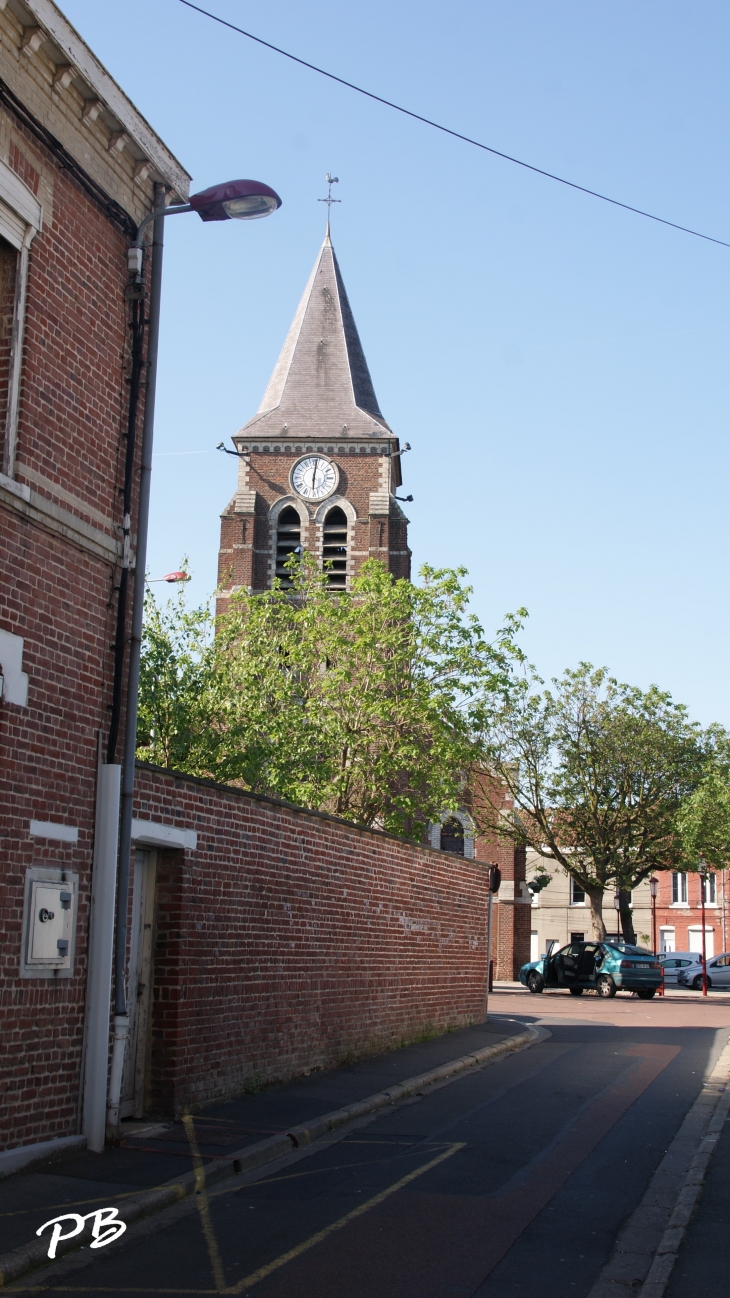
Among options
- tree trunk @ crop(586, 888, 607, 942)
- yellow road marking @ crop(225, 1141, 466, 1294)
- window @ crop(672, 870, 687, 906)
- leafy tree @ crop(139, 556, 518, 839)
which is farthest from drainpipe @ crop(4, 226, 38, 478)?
window @ crop(672, 870, 687, 906)

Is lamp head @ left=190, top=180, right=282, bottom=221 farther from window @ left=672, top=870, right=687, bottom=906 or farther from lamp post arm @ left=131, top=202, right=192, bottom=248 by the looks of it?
window @ left=672, top=870, right=687, bottom=906

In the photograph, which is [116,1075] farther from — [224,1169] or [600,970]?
[600,970]

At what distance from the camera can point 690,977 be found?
4500cm

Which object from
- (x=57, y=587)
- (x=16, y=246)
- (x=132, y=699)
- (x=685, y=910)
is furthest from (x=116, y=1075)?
(x=685, y=910)

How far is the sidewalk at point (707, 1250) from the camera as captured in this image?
6.04 meters

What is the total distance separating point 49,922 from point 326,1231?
2.94 m

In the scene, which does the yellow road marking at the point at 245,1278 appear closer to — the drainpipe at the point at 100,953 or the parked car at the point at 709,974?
the drainpipe at the point at 100,953

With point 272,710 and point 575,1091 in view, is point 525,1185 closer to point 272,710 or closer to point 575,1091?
point 575,1091

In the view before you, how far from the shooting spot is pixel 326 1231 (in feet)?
22.7

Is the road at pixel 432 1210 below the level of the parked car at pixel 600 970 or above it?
above

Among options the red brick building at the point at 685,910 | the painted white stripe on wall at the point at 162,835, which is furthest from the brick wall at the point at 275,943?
the red brick building at the point at 685,910

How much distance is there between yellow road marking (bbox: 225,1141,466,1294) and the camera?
237 inches

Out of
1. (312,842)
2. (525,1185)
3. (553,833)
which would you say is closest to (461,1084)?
(312,842)

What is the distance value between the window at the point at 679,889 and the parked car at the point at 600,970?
34.5 metres
